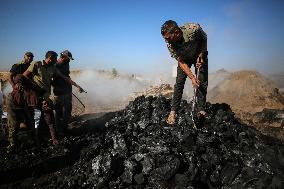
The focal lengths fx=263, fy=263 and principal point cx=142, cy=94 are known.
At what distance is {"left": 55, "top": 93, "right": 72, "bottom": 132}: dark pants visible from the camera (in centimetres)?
707

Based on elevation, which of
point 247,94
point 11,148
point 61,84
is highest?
point 61,84

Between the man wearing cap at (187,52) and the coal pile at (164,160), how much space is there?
1.48 ft

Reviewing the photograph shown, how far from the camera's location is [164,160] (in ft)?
14.4

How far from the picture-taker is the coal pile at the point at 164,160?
13.6ft

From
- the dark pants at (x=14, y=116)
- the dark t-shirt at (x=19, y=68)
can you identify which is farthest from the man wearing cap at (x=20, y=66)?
the dark pants at (x=14, y=116)

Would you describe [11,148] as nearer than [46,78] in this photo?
Yes

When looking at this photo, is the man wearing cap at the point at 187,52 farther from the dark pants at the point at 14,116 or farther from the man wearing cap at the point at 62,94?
the dark pants at the point at 14,116

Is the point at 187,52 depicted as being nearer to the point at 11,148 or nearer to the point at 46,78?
the point at 46,78

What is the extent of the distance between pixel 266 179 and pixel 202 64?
2353mm

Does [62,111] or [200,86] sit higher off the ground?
[200,86]

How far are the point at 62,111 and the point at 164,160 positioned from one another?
13.6 feet

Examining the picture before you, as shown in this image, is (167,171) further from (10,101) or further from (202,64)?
(10,101)

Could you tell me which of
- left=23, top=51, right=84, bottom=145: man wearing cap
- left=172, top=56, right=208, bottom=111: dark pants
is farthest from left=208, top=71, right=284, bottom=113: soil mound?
left=23, top=51, right=84, bottom=145: man wearing cap

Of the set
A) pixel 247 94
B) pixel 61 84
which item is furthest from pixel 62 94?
pixel 247 94
